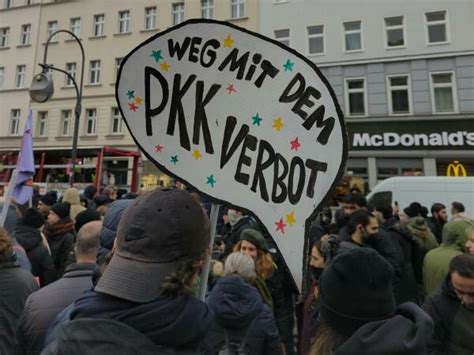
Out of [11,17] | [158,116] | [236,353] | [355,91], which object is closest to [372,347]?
[158,116]

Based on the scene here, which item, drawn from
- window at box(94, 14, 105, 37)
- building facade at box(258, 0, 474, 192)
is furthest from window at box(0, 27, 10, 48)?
building facade at box(258, 0, 474, 192)

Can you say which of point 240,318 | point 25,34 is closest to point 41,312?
point 240,318

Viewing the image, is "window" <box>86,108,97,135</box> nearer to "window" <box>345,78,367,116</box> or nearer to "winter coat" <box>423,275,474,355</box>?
"window" <box>345,78,367,116</box>

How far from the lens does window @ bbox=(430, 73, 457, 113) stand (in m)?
17.6

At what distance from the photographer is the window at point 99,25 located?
24922 millimetres

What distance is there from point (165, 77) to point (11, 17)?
3173 cm

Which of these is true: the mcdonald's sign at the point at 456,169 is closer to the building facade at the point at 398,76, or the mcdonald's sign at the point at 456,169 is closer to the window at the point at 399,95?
the building facade at the point at 398,76

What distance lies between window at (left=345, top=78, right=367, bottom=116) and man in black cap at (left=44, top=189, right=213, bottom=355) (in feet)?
61.5

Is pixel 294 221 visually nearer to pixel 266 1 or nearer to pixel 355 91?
pixel 355 91

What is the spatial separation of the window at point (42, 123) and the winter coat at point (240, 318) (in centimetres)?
2495

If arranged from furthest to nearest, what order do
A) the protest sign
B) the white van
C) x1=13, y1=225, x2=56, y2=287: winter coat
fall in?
the white van
x1=13, y1=225, x2=56, y2=287: winter coat
the protest sign

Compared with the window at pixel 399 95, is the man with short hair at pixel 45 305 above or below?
below

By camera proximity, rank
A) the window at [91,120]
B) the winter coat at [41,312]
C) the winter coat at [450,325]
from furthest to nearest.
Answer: the window at [91,120] < the winter coat at [450,325] < the winter coat at [41,312]

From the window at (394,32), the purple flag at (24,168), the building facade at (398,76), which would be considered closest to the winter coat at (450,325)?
the purple flag at (24,168)
